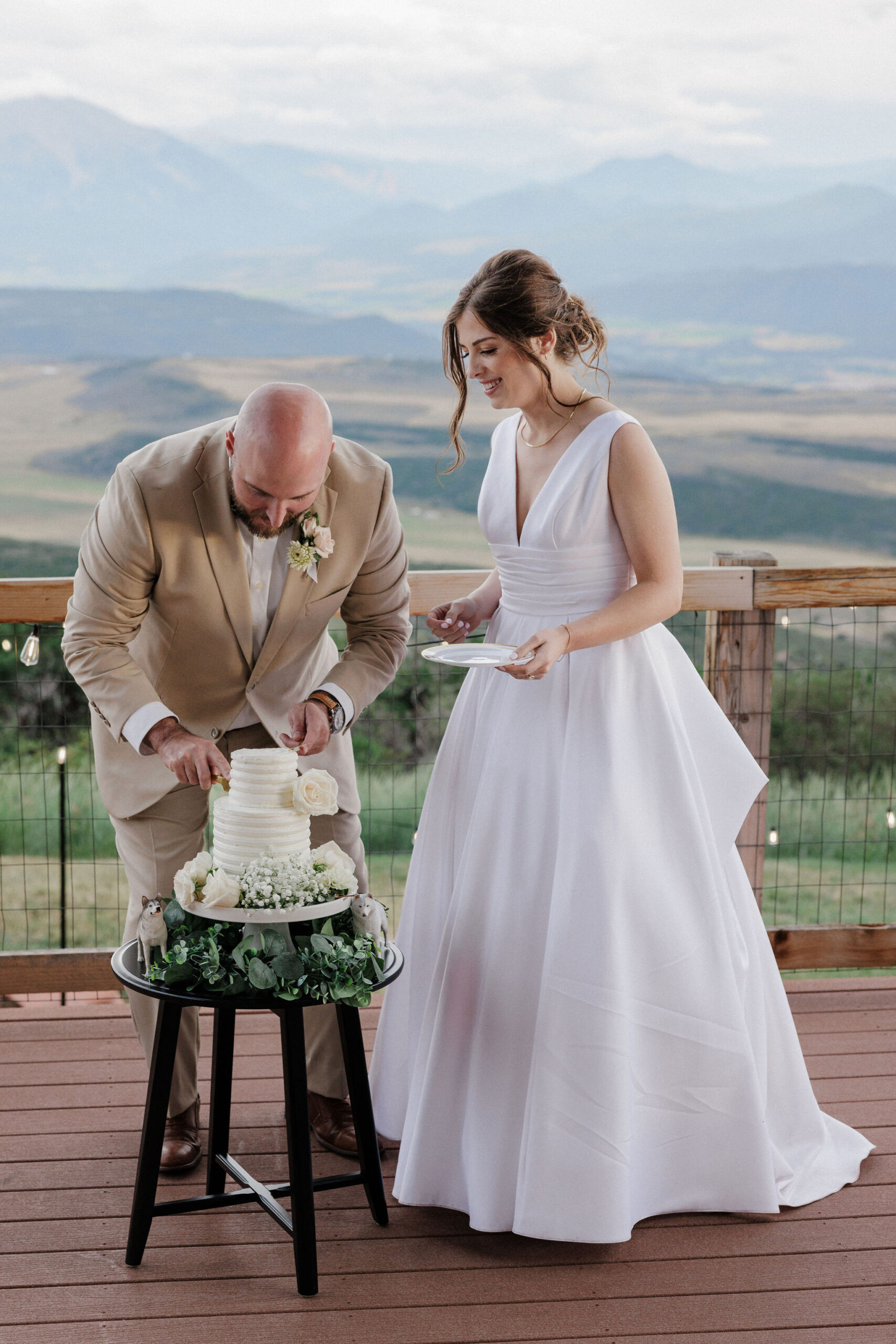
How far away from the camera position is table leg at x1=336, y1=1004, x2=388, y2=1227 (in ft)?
7.25

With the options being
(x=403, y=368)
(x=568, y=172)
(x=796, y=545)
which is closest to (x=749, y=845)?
(x=796, y=545)

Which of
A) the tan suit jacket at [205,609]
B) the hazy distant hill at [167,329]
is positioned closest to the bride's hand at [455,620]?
the tan suit jacket at [205,609]

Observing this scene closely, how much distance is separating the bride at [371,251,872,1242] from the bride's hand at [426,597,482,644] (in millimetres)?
175

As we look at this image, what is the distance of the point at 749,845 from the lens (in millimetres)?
3379

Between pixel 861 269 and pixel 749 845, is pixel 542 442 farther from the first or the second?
pixel 861 269

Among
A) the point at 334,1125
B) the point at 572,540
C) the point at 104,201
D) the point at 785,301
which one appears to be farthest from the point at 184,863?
the point at 104,201

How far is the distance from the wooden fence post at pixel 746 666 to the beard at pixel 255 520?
140 cm

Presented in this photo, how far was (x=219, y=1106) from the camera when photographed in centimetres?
245

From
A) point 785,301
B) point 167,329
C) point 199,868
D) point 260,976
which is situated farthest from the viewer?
point 167,329

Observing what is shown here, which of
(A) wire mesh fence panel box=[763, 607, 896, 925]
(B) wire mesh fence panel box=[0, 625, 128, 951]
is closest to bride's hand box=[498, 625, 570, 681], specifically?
(A) wire mesh fence panel box=[763, 607, 896, 925]

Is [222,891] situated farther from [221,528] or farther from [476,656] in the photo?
[221,528]

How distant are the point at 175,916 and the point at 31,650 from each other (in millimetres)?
1142

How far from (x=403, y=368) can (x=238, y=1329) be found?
26850mm

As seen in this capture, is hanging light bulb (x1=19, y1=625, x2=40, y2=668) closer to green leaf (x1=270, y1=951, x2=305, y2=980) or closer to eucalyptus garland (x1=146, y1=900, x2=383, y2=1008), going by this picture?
eucalyptus garland (x1=146, y1=900, x2=383, y2=1008)
